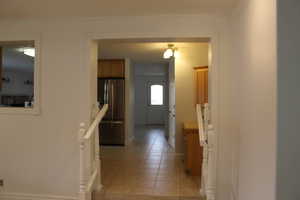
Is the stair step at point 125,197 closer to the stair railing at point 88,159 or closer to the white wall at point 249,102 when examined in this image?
the stair railing at point 88,159

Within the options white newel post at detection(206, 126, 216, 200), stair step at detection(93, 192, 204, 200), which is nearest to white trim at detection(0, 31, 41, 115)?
stair step at detection(93, 192, 204, 200)

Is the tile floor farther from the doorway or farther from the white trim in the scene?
the white trim

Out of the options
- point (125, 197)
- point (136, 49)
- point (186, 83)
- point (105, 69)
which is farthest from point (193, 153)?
point (105, 69)

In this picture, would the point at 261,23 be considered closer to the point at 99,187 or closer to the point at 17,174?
the point at 99,187

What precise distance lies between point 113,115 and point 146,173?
2668 millimetres

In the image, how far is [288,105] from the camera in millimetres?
1379

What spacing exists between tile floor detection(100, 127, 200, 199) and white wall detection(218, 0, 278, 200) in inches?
26.6

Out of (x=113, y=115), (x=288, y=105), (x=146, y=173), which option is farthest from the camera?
(x=113, y=115)

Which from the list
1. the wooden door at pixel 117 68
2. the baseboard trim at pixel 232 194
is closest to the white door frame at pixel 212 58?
the baseboard trim at pixel 232 194

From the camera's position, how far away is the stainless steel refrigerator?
6383 millimetres

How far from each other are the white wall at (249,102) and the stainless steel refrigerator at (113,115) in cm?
378

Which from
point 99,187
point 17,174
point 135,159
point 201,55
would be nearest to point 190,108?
point 201,55

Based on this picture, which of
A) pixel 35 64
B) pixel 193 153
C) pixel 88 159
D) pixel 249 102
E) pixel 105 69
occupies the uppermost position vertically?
pixel 105 69

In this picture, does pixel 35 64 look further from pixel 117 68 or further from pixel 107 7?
pixel 117 68
